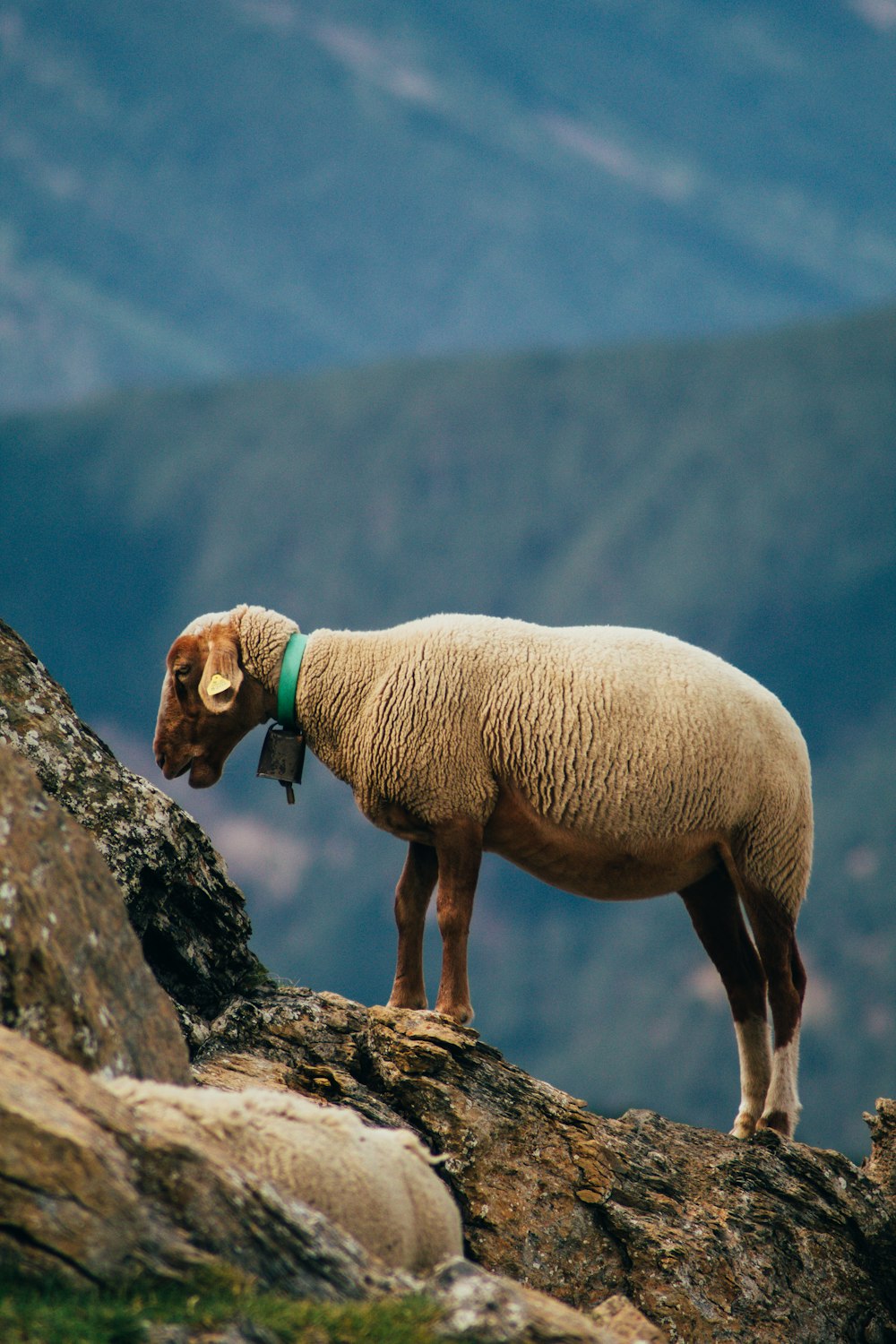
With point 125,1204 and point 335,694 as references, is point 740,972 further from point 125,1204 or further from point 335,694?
point 125,1204

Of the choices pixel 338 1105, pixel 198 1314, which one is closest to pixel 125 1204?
pixel 198 1314

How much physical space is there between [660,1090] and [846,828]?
30815 mm

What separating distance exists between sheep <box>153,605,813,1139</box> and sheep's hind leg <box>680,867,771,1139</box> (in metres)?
0.03

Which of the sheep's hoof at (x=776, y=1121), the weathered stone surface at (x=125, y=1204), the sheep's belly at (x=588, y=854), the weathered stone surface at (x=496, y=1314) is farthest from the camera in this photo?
the sheep's hoof at (x=776, y=1121)

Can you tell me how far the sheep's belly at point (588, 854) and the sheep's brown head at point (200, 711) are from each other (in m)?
2.30

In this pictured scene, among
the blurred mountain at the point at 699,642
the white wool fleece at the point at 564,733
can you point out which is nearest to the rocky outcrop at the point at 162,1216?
the white wool fleece at the point at 564,733

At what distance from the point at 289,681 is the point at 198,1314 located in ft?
24.1

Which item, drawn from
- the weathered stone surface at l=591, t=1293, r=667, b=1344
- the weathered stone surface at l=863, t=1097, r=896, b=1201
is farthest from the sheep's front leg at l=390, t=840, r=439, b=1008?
the weathered stone surface at l=591, t=1293, r=667, b=1344

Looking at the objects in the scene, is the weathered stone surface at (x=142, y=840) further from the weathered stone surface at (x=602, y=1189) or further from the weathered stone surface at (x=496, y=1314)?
the weathered stone surface at (x=496, y=1314)

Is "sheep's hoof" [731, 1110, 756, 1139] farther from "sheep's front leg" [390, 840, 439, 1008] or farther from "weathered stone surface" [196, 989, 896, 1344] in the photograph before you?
"sheep's front leg" [390, 840, 439, 1008]

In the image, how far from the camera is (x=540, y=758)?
488 inches

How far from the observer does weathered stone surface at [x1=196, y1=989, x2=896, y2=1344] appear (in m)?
10.8

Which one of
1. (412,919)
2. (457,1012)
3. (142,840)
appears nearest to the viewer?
(142,840)

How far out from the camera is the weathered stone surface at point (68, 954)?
774 centimetres
